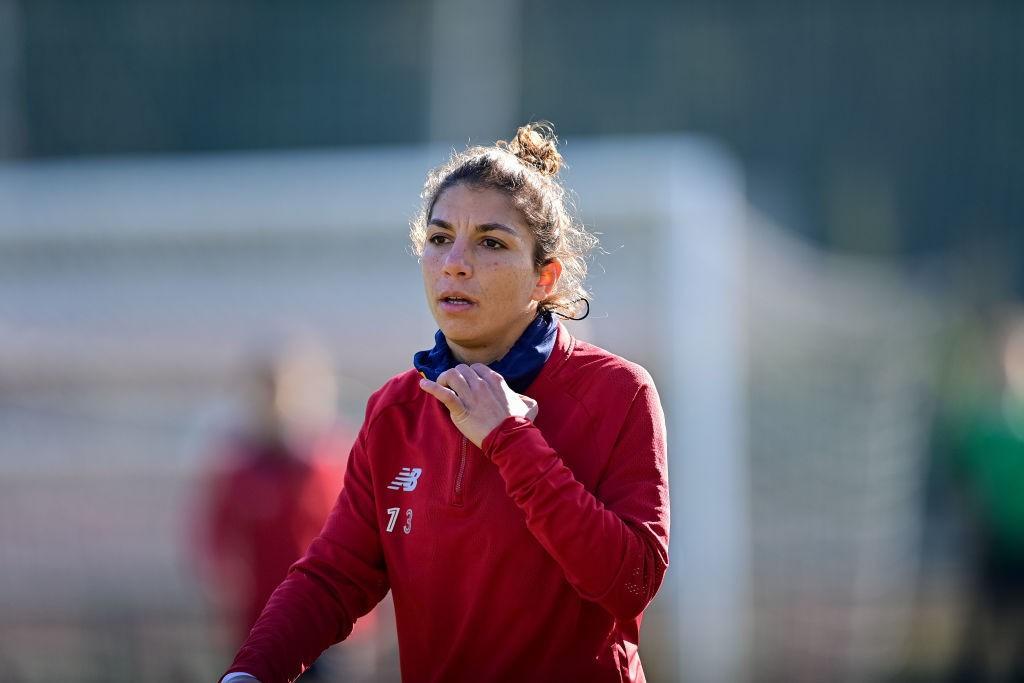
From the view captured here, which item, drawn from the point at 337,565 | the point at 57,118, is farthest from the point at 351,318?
the point at 57,118

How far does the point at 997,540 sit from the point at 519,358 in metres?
5.10

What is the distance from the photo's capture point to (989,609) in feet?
21.9

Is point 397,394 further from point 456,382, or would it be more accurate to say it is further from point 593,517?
point 593,517

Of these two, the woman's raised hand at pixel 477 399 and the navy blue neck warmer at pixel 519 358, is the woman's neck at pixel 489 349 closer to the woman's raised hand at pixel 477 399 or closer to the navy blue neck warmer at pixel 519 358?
the navy blue neck warmer at pixel 519 358

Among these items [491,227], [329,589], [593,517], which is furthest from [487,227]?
[329,589]

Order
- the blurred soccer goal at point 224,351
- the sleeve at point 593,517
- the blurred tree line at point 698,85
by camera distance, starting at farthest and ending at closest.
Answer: the blurred tree line at point 698,85, the blurred soccer goal at point 224,351, the sleeve at point 593,517

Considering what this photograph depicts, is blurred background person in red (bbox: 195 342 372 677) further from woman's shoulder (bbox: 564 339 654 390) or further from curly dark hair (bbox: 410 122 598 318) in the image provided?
woman's shoulder (bbox: 564 339 654 390)

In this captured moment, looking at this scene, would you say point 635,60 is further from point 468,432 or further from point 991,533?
point 468,432

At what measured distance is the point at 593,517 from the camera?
6.72ft

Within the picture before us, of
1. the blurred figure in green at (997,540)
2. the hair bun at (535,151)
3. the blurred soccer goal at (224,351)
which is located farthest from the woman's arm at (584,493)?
the blurred figure in green at (997,540)

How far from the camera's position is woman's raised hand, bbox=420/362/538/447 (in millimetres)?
2127

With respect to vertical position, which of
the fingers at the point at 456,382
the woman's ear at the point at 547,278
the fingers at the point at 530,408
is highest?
the woman's ear at the point at 547,278

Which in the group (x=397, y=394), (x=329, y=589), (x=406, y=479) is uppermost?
(x=397, y=394)

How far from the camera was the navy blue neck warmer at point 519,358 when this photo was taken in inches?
90.4
